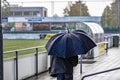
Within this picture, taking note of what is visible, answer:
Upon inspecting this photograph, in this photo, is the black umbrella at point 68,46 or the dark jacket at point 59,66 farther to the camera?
the dark jacket at point 59,66

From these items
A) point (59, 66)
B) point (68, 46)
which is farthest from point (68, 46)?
point (59, 66)

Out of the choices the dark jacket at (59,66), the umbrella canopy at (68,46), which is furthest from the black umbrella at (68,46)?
the dark jacket at (59,66)

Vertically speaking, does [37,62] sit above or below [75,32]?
below

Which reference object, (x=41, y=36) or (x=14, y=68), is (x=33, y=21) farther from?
(x=14, y=68)

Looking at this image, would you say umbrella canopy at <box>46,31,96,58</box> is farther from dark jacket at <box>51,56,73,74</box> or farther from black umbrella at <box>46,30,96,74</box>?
dark jacket at <box>51,56,73,74</box>

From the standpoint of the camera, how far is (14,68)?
1267 cm

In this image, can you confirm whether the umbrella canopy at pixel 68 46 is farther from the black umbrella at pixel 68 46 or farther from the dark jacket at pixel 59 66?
the dark jacket at pixel 59 66

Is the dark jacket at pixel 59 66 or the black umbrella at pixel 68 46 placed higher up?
the black umbrella at pixel 68 46

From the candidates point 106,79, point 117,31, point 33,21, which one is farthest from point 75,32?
point 33,21

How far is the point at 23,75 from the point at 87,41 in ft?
18.3

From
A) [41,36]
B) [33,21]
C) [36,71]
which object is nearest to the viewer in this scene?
[36,71]

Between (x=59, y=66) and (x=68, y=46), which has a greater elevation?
(x=68, y=46)

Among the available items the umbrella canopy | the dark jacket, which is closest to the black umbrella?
the umbrella canopy

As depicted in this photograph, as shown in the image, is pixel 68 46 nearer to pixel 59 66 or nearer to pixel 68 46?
pixel 68 46
